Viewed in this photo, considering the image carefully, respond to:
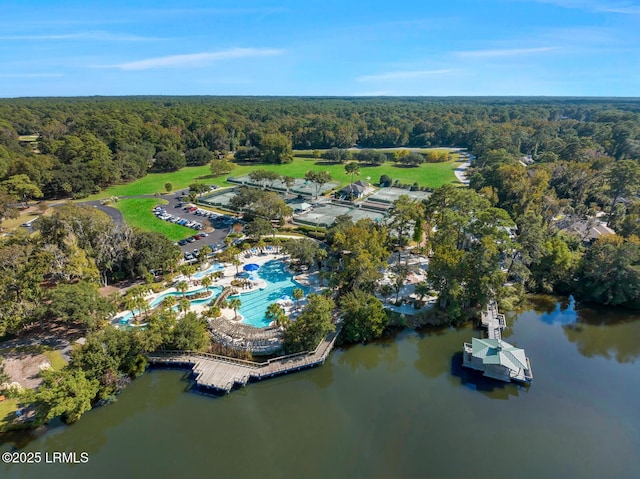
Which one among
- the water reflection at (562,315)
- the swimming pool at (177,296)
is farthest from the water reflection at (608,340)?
the swimming pool at (177,296)

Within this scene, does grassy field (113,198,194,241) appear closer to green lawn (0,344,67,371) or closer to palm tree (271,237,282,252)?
palm tree (271,237,282,252)

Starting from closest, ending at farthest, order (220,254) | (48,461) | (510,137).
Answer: (48,461) < (220,254) < (510,137)

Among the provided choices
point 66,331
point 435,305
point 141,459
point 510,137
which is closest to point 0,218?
point 66,331

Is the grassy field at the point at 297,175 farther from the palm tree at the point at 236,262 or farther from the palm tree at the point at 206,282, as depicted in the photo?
the palm tree at the point at 206,282

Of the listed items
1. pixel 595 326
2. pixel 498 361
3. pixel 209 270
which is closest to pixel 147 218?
pixel 209 270

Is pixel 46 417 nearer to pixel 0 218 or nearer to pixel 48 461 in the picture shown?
pixel 48 461

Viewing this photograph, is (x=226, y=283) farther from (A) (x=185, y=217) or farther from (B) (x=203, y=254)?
(A) (x=185, y=217)
